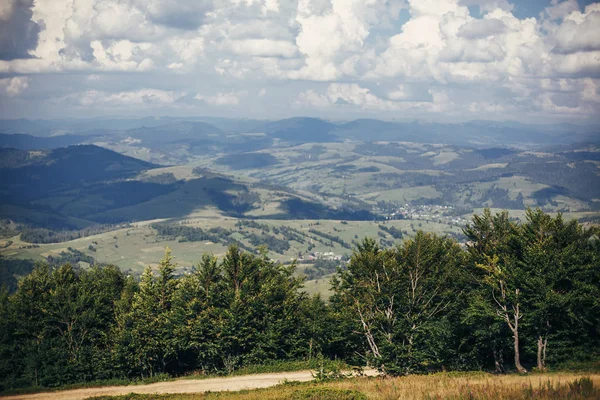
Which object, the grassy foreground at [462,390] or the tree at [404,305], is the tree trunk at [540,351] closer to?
the grassy foreground at [462,390]

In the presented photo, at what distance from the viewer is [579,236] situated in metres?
50.8

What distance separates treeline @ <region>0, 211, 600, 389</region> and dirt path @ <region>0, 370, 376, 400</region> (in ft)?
15.1

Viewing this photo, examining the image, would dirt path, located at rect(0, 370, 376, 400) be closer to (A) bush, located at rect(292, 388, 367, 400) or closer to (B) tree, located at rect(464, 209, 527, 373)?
(B) tree, located at rect(464, 209, 527, 373)

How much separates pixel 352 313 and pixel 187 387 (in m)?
19.6

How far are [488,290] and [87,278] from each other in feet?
188

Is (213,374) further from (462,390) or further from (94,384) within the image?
(462,390)

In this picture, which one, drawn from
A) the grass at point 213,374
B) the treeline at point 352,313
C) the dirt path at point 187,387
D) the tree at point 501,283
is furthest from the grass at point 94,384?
the tree at point 501,283

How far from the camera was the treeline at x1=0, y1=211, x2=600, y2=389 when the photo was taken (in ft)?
150

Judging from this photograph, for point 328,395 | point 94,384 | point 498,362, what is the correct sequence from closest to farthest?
point 328,395, point 498,362, point 94,384

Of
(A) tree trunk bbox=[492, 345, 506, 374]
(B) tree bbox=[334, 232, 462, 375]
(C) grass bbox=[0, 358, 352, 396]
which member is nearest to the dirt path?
(C) grass bbox=[0, 358, 352, 396]

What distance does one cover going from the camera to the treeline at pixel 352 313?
45.7 m

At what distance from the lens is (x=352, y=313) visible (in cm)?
4919

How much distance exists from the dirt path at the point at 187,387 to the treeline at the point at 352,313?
181 inches

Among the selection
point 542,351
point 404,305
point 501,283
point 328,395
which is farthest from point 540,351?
point 328,395
